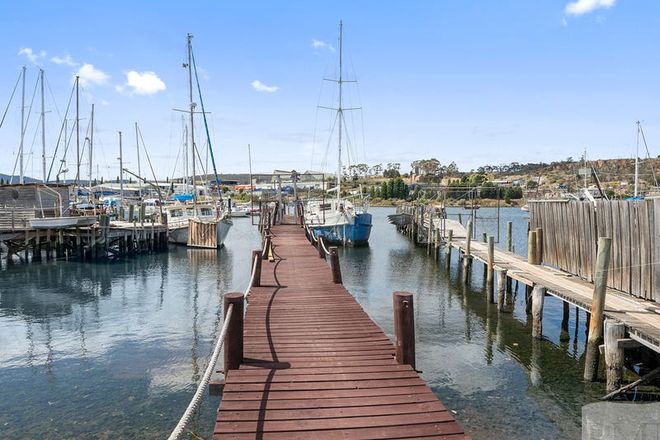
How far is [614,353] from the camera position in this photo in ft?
34.5

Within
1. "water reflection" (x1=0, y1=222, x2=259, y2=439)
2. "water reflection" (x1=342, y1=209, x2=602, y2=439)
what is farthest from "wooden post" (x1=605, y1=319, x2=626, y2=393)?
"water reflection" (x1=0, y1=222, x2=259, y2=439)

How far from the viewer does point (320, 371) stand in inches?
288

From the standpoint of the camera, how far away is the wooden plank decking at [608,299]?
1023 cm

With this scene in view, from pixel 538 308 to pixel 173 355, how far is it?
435 inches

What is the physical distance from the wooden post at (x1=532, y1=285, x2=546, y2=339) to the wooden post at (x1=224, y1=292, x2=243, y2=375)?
1054cm

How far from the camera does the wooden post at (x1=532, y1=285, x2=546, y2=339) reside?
1476 cm

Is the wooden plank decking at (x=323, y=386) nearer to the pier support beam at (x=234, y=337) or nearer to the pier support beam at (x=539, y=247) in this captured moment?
the pier support beam at (x=234, y=337)

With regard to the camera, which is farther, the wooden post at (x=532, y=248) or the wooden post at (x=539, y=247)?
the wooden post at (x=532, y=248)

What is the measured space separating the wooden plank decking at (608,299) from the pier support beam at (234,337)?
8068mm

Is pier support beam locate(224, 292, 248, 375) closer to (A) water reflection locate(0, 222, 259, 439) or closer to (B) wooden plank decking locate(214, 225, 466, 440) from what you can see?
(B) wooden plank decking locate(214, 225, 466, 440)

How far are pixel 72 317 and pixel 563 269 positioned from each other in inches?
734

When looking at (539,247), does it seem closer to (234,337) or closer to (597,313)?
(597,313)


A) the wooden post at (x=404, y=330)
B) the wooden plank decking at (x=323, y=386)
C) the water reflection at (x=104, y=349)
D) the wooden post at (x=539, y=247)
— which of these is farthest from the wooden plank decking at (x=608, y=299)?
the water reflection at (x=104, y=349)

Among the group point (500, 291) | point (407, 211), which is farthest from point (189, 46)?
point (500, 291)
